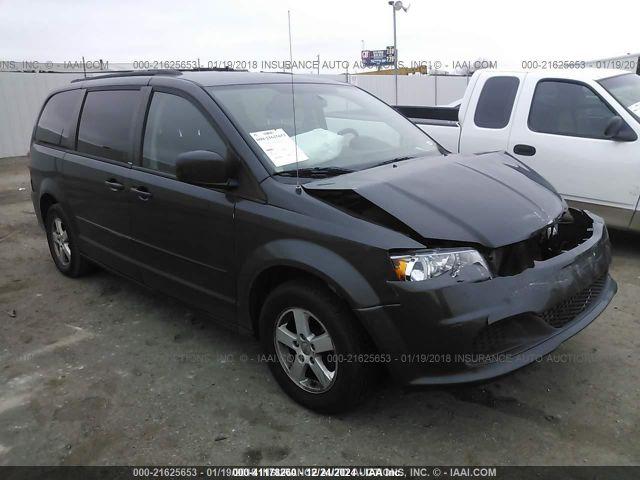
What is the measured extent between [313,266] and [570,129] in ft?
12.2

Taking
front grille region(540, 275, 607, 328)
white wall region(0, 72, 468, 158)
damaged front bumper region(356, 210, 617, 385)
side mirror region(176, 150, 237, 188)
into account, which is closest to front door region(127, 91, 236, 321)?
side mirror region(176, 150, 237, 188)

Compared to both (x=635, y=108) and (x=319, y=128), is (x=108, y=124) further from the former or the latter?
(x=635, y=108)

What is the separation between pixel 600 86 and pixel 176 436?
4758 millimetres

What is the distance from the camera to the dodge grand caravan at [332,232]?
7.81 ft

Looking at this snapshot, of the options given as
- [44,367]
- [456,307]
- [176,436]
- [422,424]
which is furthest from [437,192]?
A: [44,367]

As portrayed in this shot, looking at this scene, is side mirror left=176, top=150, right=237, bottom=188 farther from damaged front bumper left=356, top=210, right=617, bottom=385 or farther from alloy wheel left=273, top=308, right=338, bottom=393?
damaged front bumper left=356, top=210, right=617, bottom=385

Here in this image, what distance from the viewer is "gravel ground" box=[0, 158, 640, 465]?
2.56 meters

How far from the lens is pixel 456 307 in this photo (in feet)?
7.56

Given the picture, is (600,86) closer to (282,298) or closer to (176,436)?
(282,298)

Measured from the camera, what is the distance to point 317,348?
2.70 meters

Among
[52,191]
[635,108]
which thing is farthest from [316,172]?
[635,108]

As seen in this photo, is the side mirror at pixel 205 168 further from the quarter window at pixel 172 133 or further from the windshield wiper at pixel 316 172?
the windshield wiper at pixel 316 172

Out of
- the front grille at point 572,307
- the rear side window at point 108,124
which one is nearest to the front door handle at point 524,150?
the front grille at point 572,307

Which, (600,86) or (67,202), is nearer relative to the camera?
(67,202)
